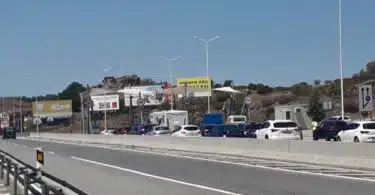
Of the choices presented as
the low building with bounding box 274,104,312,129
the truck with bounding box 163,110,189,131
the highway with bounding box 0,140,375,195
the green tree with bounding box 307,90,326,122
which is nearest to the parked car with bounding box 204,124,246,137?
the highway with bounding box 0,140,375,195

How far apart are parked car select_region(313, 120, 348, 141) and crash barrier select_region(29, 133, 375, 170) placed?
33.2ft

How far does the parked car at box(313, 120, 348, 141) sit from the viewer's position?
4394 cm

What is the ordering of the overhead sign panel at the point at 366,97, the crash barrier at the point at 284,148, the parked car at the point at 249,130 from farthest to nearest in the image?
1. the parked car at the point at 249,130
2. the overhead sign panel at the point at 366,97
3. the crash barrier at the point at 284,148

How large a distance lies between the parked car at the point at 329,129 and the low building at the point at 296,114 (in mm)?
34753

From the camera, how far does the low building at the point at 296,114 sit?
80.6 meters

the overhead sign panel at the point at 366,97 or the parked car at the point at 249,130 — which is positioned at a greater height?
the overhead sign panel at the point at 366,97

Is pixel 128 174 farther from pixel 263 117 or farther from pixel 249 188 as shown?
pixel 263 117

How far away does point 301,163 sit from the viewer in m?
27.0

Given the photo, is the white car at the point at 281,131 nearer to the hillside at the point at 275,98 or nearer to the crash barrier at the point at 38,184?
the crash barrier at the point at 38,184

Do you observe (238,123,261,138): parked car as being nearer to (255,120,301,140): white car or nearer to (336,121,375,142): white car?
(255,120,301,140): white car

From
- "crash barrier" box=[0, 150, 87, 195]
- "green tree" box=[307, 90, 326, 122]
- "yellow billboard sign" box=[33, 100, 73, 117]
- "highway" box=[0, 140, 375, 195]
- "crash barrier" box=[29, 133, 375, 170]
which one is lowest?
"highway" box=[0, 140, 375, 195]

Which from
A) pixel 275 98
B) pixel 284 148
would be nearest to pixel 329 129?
pixel 284 148

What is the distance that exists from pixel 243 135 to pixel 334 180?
101ft

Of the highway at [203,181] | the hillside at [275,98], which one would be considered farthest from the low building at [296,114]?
the highway at [203,181]
